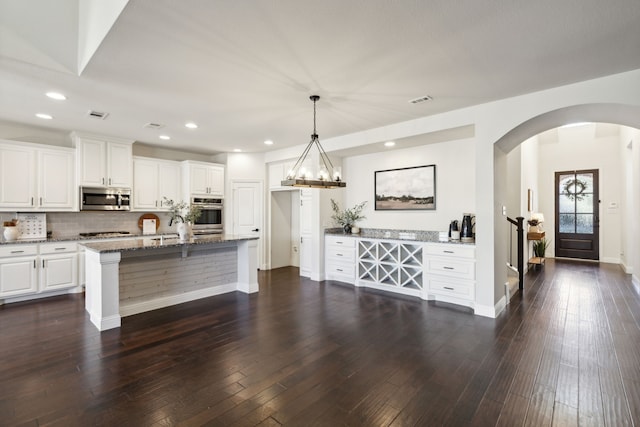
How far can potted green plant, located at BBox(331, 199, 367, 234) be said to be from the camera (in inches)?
243

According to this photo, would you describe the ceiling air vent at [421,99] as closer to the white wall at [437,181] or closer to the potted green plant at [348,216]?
the white wall at [437,181]

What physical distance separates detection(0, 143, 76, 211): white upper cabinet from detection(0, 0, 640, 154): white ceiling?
2.62 feet

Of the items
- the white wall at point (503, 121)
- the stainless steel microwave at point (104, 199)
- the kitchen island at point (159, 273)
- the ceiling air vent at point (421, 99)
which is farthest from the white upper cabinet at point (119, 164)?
the ceiling air vent at point (421, 99)

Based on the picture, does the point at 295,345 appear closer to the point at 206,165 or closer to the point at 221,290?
the point at 221,290

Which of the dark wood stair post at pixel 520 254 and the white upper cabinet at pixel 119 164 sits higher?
the white upper cabinet at pixel 119 164

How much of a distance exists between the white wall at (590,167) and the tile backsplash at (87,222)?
10052 mm

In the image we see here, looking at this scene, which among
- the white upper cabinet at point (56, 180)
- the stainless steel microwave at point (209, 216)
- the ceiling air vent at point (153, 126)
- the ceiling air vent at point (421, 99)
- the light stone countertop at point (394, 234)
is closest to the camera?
the ceiling air vent at point (421, 99)

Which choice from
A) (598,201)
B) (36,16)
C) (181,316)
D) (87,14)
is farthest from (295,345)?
(598,201)

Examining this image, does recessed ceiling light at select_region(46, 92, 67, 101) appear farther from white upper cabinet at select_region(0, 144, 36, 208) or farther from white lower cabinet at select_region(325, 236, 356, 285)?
white lower cabinet at select_region(325, 236, 356, 285)

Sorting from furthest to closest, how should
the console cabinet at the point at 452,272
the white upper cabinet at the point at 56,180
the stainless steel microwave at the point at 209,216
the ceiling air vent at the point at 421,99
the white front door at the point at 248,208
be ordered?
the white front door at the point at 248,208 → the stainless steel microwave at the point at 209,216 → the white upper cabinet at the point at 56,180 → the console cabinet at the point at 452,272 → the ceiling air vent at the point at 421,99

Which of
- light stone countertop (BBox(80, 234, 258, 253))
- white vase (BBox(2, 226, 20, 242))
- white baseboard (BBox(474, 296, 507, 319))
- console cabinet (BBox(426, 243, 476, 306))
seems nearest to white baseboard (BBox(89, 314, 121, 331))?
light stone countertop (BBox(80, 234, 258, 253))

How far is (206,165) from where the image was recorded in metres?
6.69

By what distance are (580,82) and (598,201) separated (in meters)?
6.60

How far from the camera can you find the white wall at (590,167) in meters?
7.72
